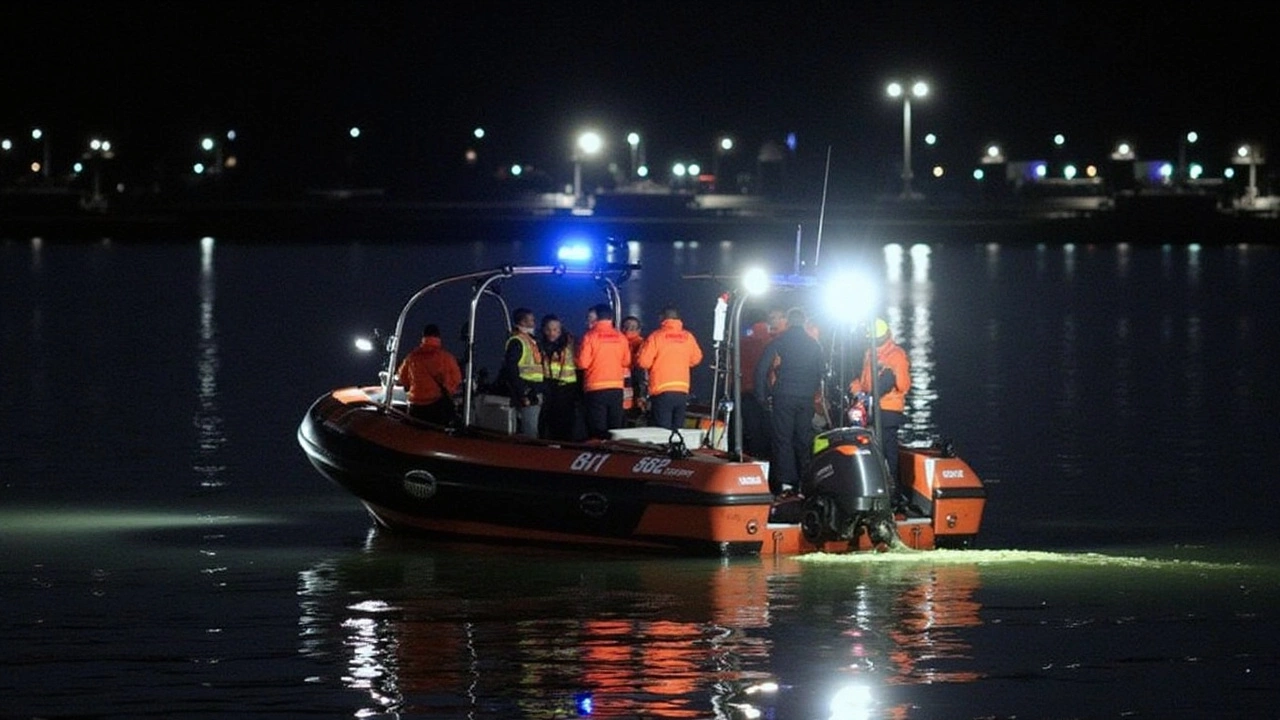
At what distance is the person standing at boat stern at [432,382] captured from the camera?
21.6 meters

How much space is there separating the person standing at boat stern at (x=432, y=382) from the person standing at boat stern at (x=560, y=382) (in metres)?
0.78

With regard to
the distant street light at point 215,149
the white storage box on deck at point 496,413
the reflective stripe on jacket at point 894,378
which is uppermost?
the distant street light at point 215,149

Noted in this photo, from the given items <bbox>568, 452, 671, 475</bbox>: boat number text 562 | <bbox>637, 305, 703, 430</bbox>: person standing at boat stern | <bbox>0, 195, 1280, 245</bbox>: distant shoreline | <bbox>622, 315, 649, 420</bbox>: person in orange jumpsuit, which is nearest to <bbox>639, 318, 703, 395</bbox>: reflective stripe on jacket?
<bbox>637, 305, 703, 430</bbox>: person standing at boat stern

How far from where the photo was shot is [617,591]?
1856 centimetres

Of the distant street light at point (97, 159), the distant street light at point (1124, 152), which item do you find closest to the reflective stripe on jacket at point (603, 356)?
the distant street light at point (97, 159)

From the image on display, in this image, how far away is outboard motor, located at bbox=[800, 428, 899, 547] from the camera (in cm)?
1872

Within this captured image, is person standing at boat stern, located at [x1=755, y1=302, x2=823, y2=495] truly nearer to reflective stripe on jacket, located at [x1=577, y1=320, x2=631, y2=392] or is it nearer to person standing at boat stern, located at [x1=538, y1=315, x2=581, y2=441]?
reflective stripe on jacket, located at [x1=577, y1=320, x2=631, y2=392]

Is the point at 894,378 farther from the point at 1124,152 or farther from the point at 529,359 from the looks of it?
the point at 1124,152

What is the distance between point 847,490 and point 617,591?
1821 millimetres

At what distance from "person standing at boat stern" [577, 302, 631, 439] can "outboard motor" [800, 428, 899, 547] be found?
8.41ft

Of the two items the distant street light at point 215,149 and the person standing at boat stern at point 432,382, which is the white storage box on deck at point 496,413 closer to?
the person standing at boat stern at point 432,382

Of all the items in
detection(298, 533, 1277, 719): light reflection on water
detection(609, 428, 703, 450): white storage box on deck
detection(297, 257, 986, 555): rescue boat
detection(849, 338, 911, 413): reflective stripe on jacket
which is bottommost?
detection(298, 533, 1277, 719): light reflection on water

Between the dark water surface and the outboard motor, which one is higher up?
the outboard motor

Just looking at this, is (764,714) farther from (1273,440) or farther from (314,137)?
(314,137)
